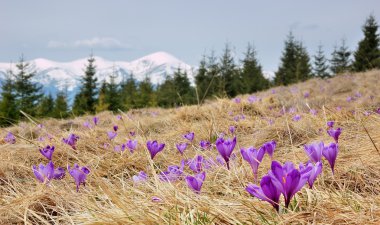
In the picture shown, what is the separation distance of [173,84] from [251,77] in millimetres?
9021

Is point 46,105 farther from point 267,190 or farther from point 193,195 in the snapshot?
point 267,190

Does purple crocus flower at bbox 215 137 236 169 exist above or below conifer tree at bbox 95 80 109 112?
below

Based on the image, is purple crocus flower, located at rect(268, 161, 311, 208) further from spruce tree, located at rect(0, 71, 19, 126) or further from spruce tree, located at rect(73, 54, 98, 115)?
spruce tree, located at rect(73, 54, 98, 115)

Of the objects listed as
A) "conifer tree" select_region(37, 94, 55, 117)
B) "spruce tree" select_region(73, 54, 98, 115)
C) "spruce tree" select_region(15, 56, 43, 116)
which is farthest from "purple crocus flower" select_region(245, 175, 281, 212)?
"conifer tree" select_region(37, 94, 55, 117)

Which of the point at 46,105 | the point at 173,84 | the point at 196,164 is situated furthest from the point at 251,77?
the point at 196,164

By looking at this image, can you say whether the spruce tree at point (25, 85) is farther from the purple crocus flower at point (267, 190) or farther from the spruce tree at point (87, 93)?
the purple crocus flower at point (267, 190)

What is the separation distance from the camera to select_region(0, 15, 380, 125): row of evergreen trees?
30.4m

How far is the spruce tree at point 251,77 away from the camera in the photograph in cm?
3597

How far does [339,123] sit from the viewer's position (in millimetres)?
4559

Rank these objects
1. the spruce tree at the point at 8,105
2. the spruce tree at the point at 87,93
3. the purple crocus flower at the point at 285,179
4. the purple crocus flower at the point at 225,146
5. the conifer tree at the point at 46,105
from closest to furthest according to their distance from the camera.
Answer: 1. the purple crocus flower at the point at 285,179
2. the purple crocus flower at the point at 225,146
3. the spruce tree at the point at 8,105
4. the spruce tree at the point at 87,93
5. the conifer tree at the point at 46,105

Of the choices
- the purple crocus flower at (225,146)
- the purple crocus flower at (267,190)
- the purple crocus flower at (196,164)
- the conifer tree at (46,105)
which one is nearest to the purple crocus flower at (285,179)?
the purple crocus flower at (267,190)

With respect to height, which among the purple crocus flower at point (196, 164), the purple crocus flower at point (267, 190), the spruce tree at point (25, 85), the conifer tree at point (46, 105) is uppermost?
the spruce tree at point (25, 85)

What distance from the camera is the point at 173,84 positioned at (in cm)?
3572

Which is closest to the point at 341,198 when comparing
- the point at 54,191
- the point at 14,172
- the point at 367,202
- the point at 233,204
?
the point at 367,202
